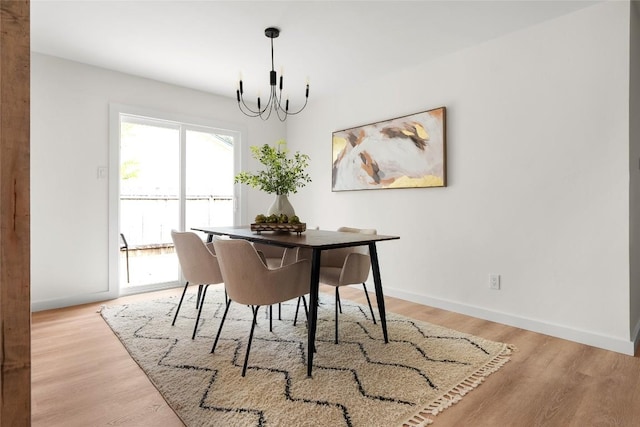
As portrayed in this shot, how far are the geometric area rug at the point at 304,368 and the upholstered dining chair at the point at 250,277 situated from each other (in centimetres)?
24

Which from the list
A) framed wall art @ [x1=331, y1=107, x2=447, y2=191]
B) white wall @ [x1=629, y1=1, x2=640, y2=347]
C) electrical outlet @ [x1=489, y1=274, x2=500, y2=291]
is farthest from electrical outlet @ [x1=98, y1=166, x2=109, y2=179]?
white wall @ [x1=629, y1=1, x2=640, y2=347]

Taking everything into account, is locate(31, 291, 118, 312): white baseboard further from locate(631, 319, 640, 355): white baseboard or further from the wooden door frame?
locate(631, 319, 640, 355): white baseboard

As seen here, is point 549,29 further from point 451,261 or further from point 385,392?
point 385,392

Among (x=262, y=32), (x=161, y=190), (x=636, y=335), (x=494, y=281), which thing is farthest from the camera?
(x=161, y=190)

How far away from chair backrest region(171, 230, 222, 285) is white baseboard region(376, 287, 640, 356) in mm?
1991

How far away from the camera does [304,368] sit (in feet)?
6.81

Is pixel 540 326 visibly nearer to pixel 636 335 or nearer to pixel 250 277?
pixel 636 335

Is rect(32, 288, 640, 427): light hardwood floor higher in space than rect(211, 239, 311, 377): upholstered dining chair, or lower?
lower

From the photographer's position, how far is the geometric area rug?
1.65 meters

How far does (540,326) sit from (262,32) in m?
3.13

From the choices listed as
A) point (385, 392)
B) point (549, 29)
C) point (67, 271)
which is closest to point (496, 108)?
point (549, 29)

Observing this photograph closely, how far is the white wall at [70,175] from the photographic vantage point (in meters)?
3.27

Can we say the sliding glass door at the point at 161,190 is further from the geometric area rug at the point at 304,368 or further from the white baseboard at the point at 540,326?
the white baseboard at the point at 540,326

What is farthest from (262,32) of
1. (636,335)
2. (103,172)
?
(636,335)
